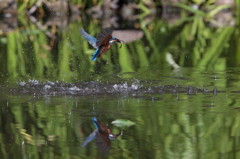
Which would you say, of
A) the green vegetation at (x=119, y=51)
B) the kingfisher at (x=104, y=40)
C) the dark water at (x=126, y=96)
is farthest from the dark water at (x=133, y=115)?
the green vegetation at (x=119, y=51)

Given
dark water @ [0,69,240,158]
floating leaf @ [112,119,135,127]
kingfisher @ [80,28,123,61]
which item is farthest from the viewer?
kingfisher @ [80,28,123,61]

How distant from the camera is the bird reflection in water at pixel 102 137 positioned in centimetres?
344

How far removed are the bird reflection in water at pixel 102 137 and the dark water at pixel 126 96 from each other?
4 centimetres

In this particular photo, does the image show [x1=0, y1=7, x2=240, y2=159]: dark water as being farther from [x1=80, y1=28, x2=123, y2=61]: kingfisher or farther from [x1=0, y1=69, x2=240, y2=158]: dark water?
[x1=80, y1=28, x2=123, y2=61]: kingfisher

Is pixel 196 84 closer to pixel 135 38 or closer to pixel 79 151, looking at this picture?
pixel 79 151

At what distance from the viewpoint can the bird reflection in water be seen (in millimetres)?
3436

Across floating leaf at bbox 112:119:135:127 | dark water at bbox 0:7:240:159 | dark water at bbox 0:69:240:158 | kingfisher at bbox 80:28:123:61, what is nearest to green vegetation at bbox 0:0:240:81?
dark water at bbox 0:7:240:159

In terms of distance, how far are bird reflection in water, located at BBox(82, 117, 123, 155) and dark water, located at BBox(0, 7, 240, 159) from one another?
0.04 meters

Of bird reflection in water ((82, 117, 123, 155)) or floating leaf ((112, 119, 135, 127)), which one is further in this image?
floating leaf ((112, 119, 135, 127))

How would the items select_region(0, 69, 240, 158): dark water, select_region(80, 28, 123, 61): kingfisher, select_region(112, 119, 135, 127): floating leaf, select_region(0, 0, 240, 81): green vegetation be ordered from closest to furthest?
select_region(0, 69, 240, 158): dark water < select_region(112, 119, 135, 127): floating leaf < select_region(80, 28, 123, 61): kingfisher < select_region(0, 0, 240, 81): green vegetation

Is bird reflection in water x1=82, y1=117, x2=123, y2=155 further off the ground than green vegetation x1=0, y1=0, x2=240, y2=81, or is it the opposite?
green vegetation x1=0, y1=0, x2=240, y2=81

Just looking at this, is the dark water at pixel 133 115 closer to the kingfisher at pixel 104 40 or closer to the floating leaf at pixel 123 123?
the floating leaf at pixel 123 123

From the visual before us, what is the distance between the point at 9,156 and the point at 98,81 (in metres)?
2.50

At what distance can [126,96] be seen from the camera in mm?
5062
